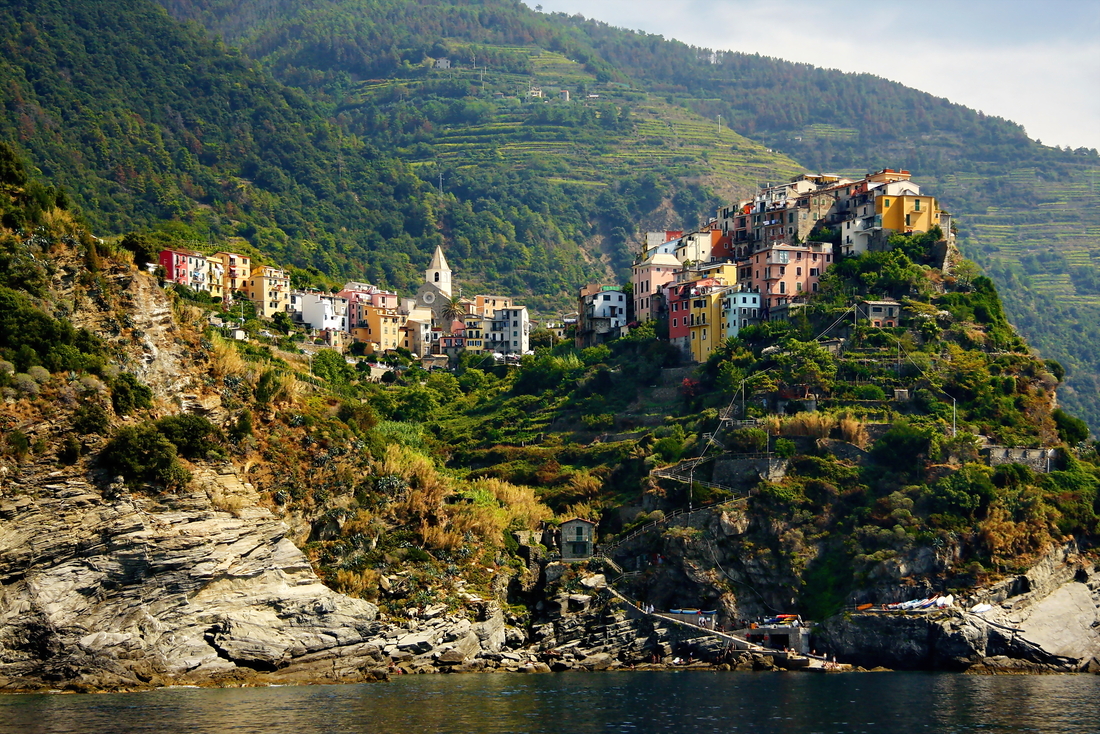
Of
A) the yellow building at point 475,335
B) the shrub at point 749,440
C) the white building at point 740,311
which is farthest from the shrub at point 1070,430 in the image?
the yellow building at point 475,335

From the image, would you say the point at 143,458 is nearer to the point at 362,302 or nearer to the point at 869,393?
the point at 869,393

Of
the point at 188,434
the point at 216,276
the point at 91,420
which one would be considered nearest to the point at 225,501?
the point at 188,434

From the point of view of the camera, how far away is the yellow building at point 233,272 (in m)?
131

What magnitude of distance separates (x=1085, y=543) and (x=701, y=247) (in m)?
45.2

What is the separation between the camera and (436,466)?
98875mm

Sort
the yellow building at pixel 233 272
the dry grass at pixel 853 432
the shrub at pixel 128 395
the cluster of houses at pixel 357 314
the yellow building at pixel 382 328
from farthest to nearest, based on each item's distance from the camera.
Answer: the yellow building at pixel 382 328 < the yellow building at pixel 233 272 < the cluster of houses at pixel 357 314 < the dry grass at pixel 853 432 < the shrub at pixel 128 395

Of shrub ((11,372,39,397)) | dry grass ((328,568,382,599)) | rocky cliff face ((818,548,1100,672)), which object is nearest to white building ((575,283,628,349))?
rocky cliff face ((818,548,1100,672))

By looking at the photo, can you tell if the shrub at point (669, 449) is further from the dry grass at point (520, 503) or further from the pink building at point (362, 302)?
the pink building at point (362, 302)

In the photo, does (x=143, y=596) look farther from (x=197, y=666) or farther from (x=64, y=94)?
(x=64, y=94)

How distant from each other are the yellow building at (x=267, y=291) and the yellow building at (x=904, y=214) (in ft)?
179

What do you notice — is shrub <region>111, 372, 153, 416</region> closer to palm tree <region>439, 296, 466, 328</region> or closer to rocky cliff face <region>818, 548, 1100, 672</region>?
rocky cliff face <region>818, 548, 1100, 672</region>

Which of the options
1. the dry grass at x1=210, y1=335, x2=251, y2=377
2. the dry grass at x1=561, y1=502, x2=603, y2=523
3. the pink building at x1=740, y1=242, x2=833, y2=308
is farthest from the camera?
the pink building at x1=740, y1=242, x2=833, y2=308

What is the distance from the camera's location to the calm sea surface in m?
56.0

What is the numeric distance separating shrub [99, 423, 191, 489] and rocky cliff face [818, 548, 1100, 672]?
36757 millimetres
